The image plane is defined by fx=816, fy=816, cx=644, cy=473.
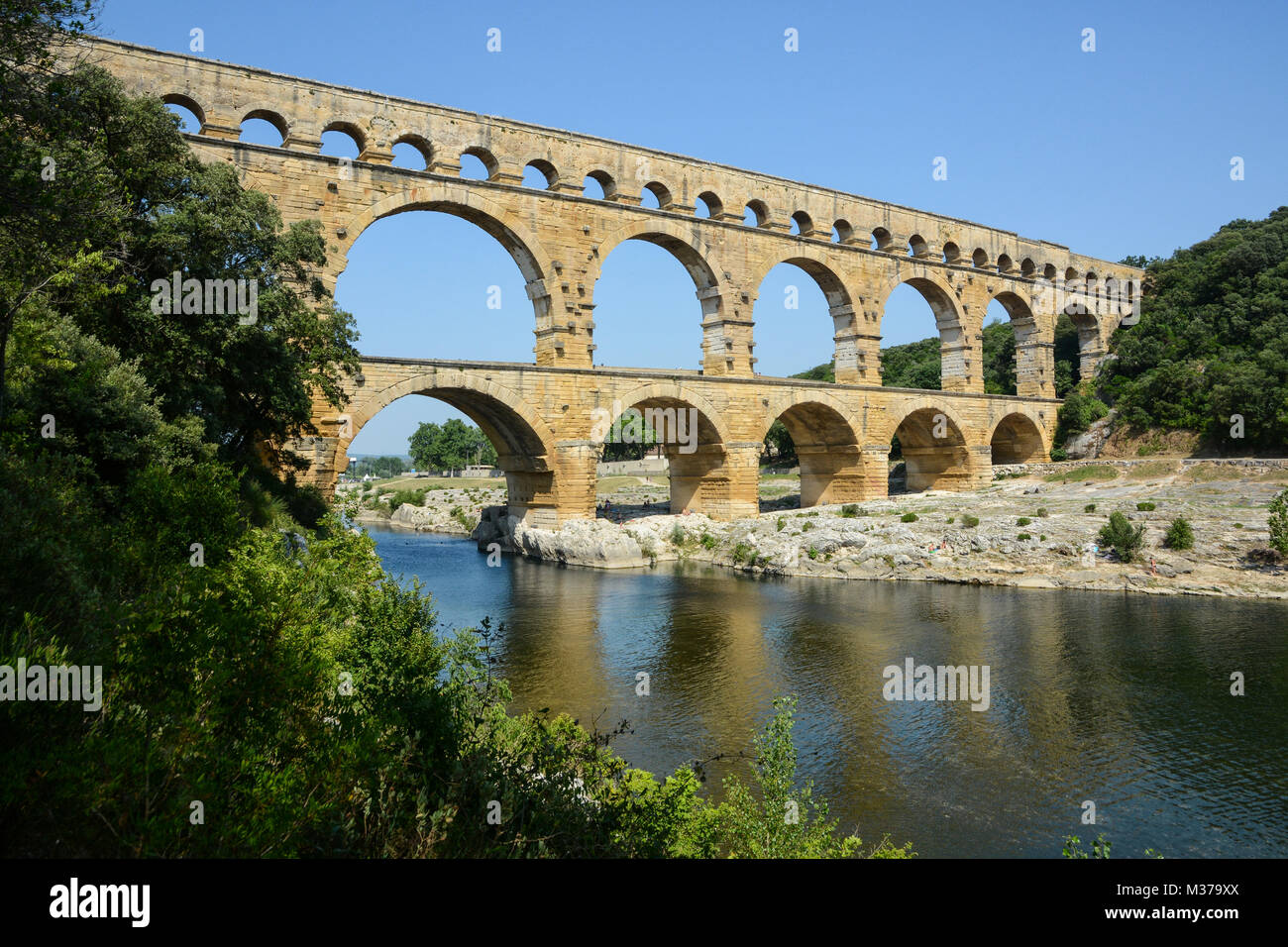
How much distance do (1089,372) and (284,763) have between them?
55.8 metres

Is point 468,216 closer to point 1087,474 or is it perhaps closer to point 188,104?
point 188,104

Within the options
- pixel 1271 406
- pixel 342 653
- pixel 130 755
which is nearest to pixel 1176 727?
pixel 342 653

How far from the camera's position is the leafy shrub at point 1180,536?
23.6 meters

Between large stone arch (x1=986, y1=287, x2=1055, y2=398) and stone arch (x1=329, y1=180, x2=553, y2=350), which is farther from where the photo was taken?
large stone arch (x1=986, y1=287, x2=1055, y2=398)

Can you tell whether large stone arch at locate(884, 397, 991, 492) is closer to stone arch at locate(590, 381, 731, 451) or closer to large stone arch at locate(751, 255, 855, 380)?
large stone arch at locate(751, 255, 855, 380)

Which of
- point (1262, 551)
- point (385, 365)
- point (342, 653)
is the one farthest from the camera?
point (385, 365)

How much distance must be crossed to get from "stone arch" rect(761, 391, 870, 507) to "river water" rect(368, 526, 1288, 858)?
13.1 metres

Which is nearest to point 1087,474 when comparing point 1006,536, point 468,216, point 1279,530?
point 1006,536

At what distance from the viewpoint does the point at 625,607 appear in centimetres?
2286

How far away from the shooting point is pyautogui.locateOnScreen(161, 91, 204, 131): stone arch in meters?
23.8

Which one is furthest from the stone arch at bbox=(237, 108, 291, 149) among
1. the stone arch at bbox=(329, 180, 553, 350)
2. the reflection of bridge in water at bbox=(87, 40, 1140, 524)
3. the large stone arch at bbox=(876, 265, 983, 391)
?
the large stone arch at bbox=(876, 265, 983, 391)

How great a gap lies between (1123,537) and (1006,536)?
3411mm
